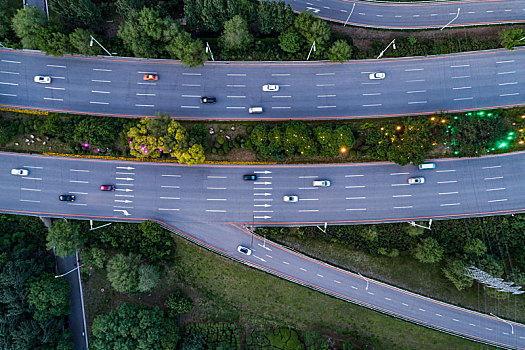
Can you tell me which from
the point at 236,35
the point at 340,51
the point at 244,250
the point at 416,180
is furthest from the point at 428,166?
the point at 236,35

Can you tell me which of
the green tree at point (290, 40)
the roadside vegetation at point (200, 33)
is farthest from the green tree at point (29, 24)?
the green tree at point (290, 40)

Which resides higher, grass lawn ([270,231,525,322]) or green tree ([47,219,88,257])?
green tree ([47,219,88,257])

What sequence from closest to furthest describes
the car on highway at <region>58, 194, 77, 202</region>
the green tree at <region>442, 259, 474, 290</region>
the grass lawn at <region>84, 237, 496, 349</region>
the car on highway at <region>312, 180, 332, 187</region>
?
the green tree at <region>442, 259, 474, 290</region> < the car on highway at <region>58, 194, 77, 202</region> < the car on highway at <region>312, 180, 332, 187</region> < the grass lawn at <region>84, 237, 496, 349</region>

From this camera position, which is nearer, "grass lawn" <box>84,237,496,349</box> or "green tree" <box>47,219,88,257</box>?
"green tree" <box>47,219,88,257</box>

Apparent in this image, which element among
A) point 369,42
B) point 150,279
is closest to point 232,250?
point 150,279

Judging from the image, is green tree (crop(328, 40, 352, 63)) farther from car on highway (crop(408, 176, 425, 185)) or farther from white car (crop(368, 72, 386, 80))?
car on highway (crop(408, 176, 425, 185))

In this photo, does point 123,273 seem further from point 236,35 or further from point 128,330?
point 236,35

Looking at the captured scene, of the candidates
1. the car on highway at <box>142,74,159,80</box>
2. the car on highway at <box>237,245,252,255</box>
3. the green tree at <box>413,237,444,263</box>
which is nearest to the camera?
the green tree at <box>413,237,444,263</box>

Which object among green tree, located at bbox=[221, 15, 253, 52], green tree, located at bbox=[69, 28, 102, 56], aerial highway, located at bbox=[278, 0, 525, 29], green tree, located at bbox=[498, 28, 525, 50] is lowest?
green tree, located at bbox=[69, 28, 102, 56]

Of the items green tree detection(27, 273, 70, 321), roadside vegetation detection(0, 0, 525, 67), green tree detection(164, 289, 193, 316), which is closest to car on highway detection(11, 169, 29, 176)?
green tree detection(27, 273, 70, 321)
